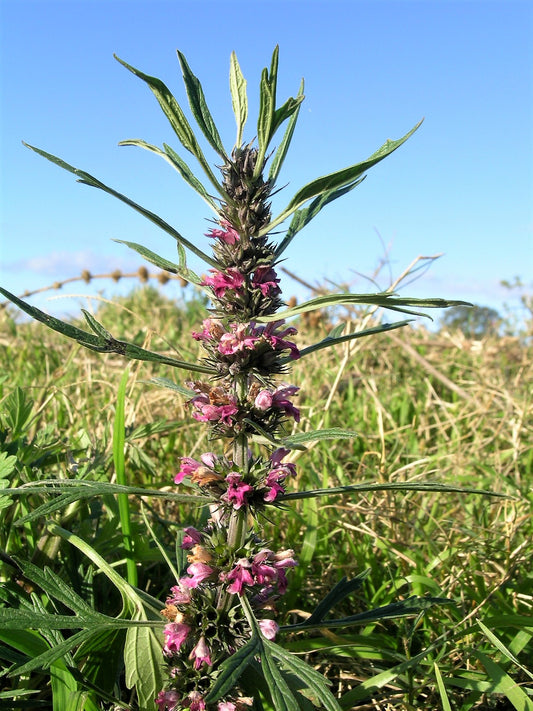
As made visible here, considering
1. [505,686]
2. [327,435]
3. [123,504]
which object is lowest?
[505,686]

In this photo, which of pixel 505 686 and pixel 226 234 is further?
pixel 505 686

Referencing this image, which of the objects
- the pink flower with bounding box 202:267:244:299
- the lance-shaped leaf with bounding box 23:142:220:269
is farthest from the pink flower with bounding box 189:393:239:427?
the lance-shaped leaf with bounding box 23:142:220:269

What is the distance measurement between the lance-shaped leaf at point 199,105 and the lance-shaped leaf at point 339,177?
0.27 metres

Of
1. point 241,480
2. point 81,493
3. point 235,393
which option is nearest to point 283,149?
point 235,393

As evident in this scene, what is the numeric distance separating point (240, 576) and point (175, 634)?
0.75 ft

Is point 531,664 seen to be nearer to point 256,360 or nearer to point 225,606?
point 225,606

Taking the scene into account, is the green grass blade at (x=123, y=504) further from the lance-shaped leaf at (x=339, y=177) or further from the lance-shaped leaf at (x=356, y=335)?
the lance-shaped leaf at (x=339, y=177)

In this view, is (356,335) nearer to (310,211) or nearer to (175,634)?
(310,211)

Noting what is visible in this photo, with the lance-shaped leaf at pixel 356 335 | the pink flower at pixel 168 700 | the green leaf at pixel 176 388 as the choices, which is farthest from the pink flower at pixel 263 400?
the pink flower at pixel 168 700

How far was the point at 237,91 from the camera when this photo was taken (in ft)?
4.97

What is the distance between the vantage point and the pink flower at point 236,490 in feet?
4.81

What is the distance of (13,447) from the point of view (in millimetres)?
2273

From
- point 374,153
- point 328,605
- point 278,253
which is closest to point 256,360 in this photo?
point 278,253

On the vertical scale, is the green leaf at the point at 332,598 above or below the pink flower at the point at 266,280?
below
